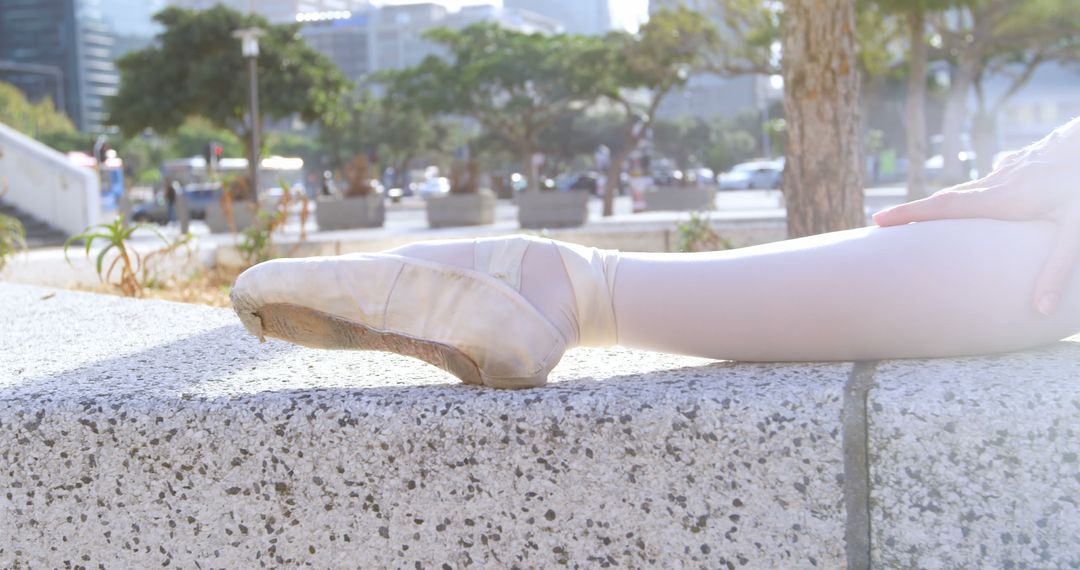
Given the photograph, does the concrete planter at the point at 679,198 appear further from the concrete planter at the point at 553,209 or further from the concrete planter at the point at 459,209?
the concrete planter at the point at 553,209

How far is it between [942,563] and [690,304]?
51 cm

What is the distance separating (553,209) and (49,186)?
24.0 feet

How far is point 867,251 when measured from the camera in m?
1.61

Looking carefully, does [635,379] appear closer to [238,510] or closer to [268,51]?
[238,510]

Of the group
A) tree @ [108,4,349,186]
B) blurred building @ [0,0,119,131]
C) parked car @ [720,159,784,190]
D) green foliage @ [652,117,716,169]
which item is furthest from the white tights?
blurred building @ [0,0,119,131]

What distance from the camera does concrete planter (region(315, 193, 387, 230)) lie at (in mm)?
18230

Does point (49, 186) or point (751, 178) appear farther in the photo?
point (751, 178)

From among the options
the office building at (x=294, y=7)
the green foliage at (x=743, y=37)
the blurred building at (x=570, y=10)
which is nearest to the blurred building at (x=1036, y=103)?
the green foliage at (x=743, y=37)

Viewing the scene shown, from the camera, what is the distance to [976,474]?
4.39 feet

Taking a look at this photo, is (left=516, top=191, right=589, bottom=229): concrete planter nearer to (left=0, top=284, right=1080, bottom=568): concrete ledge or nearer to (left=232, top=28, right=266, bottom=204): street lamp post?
(left=232, top=28, right=266, bottom=204): street lamp post

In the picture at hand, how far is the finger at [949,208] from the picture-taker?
1.60 m

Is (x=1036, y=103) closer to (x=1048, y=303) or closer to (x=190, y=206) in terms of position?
(x=190, y=206)

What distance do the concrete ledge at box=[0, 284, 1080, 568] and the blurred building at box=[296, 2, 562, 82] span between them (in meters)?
129

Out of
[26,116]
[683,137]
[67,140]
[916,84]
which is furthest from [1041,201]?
[683,137]
